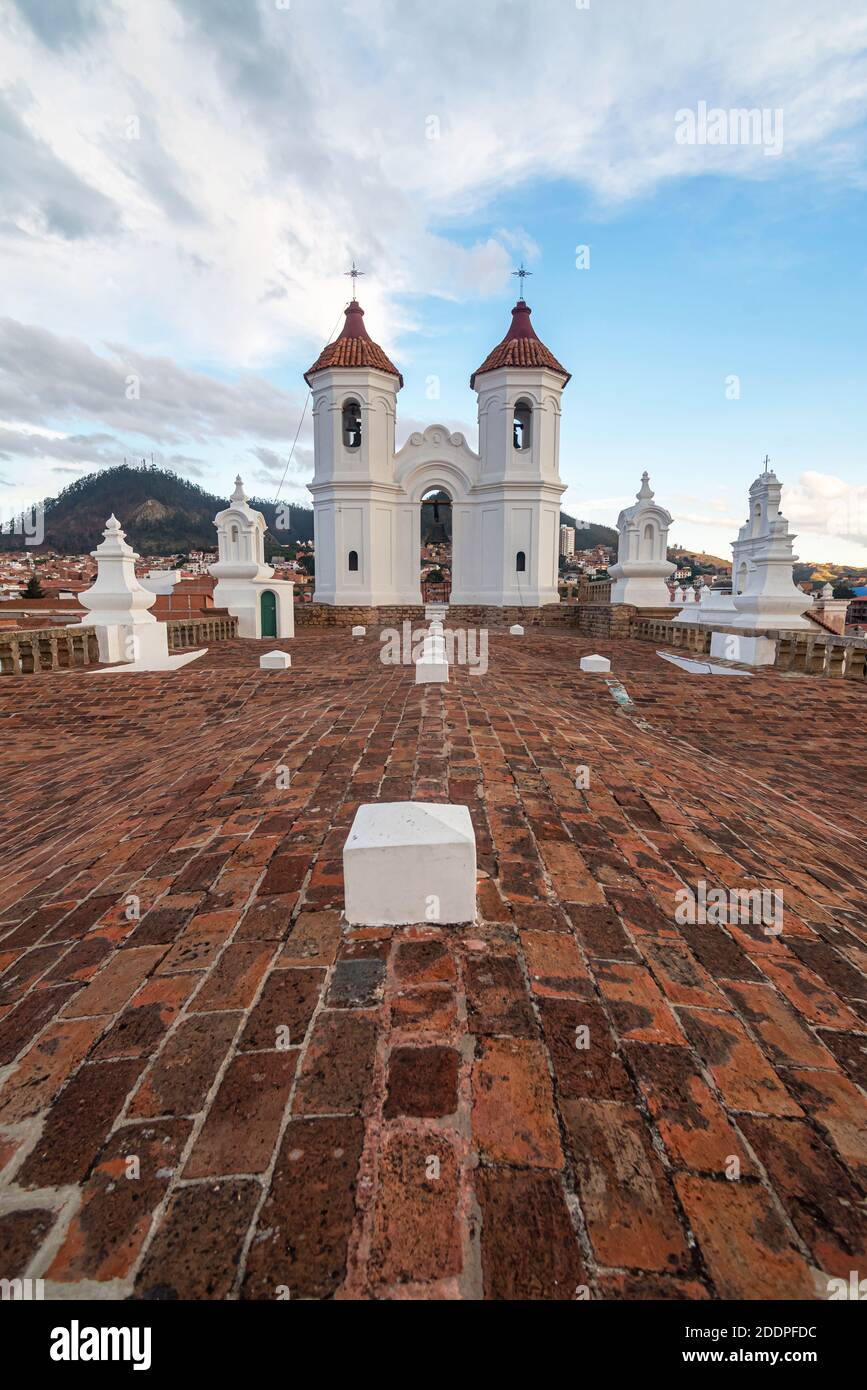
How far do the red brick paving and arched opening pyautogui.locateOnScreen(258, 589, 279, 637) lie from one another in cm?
1593

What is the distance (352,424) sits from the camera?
2545 cm

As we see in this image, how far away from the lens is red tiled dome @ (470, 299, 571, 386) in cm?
2508

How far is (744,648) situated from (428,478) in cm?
1826

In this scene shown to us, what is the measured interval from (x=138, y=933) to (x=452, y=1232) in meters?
1.76

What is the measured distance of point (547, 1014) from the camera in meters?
2.01

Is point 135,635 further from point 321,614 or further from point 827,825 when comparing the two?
point 321,614

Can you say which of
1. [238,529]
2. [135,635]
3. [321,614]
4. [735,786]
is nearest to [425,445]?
[321,614]

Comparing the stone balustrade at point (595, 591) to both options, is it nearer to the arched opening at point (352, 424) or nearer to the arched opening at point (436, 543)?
the arched opening at point (436, 543)

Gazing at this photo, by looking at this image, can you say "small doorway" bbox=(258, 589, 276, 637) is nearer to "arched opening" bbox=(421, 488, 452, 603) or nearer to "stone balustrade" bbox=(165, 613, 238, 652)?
"stone balustrade" bbox=(165, 613, 238, 652)

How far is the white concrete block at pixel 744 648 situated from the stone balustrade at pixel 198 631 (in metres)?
10.9

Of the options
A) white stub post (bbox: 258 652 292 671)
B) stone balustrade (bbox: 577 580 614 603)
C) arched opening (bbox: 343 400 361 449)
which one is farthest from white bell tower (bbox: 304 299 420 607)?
white stub post (bbox: 258 652 292 671)

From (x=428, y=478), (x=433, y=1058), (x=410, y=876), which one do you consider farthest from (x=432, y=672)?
(x=428, y=478)

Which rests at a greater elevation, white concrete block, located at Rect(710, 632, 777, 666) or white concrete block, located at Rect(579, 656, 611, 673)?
white concrete block, located at Rect(710, 632, 777, 666)
